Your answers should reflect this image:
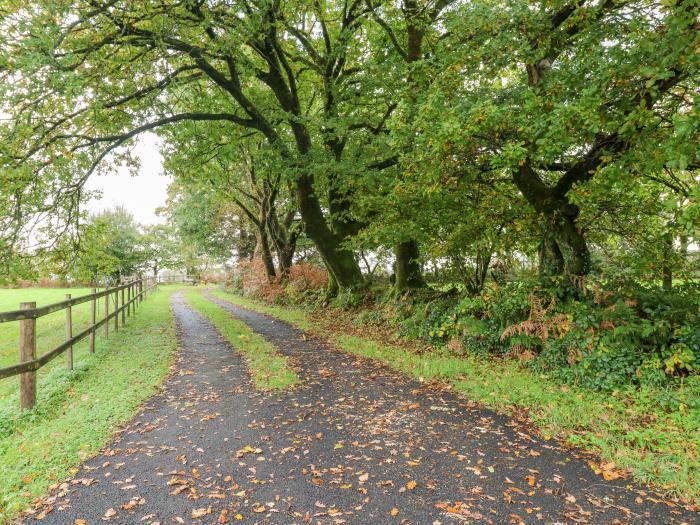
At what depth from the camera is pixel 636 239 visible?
26.3 ft

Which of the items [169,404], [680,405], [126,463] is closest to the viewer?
[126,463]

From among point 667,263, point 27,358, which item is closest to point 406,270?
point 667,263

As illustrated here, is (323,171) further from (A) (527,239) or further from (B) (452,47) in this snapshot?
(A) (527,239)

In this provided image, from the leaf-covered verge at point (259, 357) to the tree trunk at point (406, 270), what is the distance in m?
4.50

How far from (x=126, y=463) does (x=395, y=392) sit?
146 inches

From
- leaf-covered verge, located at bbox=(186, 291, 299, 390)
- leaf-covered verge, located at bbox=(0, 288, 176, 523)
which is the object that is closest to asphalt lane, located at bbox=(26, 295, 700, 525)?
leaf-covered verge, located at bbox=(0, 288, 176, 523)

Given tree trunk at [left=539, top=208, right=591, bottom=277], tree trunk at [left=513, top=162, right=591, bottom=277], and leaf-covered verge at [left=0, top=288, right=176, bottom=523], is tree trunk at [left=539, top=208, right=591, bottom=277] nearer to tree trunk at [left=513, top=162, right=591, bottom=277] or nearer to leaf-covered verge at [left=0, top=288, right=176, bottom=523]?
tree trunk at [left=513, top=162, right=591, bottom=277]

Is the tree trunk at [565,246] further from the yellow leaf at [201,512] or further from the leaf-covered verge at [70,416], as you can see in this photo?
the leaf-covered verge at [70,416]

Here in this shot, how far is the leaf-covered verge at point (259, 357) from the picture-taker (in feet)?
23.3

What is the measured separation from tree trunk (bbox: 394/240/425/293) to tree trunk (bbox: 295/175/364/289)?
2.10 m

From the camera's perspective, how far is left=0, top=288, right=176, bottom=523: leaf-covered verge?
3942 mm

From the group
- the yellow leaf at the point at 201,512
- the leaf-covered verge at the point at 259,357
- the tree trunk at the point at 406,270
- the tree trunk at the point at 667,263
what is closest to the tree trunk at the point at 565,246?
the tree trunk at the point at 667,263

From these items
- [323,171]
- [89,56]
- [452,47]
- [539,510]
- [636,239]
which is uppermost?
[89,56]

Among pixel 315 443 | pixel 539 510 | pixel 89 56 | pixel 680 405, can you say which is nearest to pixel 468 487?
pixel 539 510
